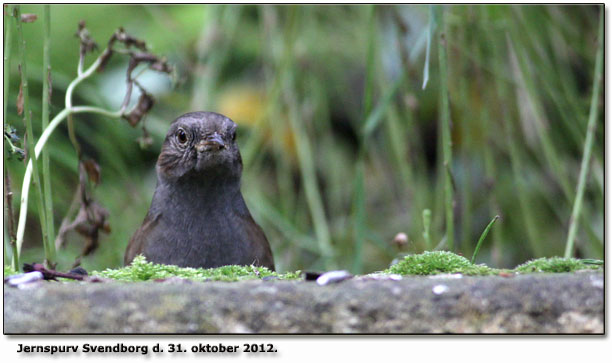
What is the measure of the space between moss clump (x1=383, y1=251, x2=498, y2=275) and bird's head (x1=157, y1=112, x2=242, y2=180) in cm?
120

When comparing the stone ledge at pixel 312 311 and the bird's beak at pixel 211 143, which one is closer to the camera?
the stone ledge at pixel 312 311

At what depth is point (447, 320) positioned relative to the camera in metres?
2.10

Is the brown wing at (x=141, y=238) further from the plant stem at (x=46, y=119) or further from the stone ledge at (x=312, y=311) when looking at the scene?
the stone ledge at (x=312, y=311)

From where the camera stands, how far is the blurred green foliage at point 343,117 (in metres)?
4.79

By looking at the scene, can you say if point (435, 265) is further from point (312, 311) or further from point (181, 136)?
point (181, 136)

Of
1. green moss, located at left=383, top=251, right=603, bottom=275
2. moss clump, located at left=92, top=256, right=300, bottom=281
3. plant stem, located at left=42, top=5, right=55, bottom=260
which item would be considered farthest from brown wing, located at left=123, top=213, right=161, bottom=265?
green moss, located at left=383, top=251, right=603, bottom=275

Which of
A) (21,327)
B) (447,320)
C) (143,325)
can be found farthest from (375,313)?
(21,327)

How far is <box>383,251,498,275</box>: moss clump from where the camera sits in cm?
261

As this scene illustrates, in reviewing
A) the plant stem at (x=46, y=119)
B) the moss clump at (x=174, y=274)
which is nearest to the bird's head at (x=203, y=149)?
the plant stem at (x=46, y=119)

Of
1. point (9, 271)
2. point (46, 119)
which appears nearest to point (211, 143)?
point (46, 119)

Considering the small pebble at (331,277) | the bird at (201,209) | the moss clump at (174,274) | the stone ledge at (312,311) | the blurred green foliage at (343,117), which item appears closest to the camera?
the stone ledge at (312,311)

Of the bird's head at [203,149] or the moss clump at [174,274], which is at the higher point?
the bird's head at [203,149]

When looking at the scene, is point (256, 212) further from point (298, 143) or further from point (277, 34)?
point (277, 34)

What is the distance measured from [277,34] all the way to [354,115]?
1481 mm
